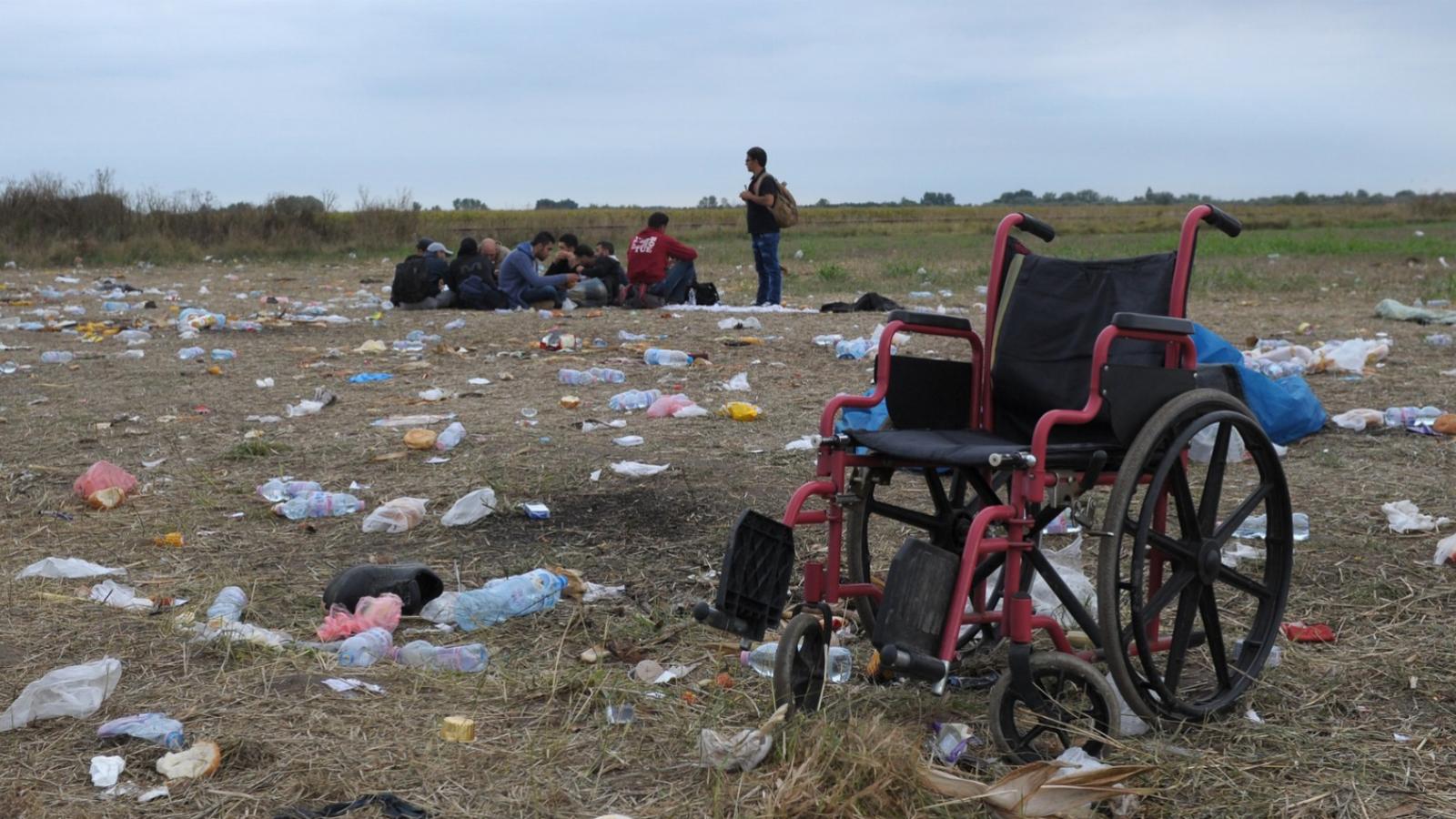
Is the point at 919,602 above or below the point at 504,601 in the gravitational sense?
above

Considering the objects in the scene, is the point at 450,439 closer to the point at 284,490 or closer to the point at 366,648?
the point at 284,490

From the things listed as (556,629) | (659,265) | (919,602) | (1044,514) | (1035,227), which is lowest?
(556,629)

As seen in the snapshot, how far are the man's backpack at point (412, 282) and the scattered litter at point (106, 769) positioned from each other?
991 cm

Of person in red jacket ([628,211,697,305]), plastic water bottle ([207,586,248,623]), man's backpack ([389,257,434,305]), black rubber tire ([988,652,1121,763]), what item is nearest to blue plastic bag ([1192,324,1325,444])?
black rubber tire ([988,652,1121,763])

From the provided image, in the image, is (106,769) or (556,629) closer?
(106,769)

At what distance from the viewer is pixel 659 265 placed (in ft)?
41.0

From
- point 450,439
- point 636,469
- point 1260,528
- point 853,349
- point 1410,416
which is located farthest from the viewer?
point 853,349

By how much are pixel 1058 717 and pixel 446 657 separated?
147 cm

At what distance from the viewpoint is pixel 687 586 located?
3805 millimetres

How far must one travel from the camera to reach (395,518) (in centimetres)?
446

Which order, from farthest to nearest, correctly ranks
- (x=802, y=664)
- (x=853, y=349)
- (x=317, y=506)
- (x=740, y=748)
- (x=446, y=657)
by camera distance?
(x=853, y=349), (x=317, y=506), (x=446, y=657), (x=802, y=664), (x=740, y=748)

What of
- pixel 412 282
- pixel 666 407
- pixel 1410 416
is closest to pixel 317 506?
pixel 666 407

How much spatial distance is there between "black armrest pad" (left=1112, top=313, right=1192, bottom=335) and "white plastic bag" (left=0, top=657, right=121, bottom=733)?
93.0 inches

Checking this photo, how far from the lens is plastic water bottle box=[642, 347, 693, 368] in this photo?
8.11m
